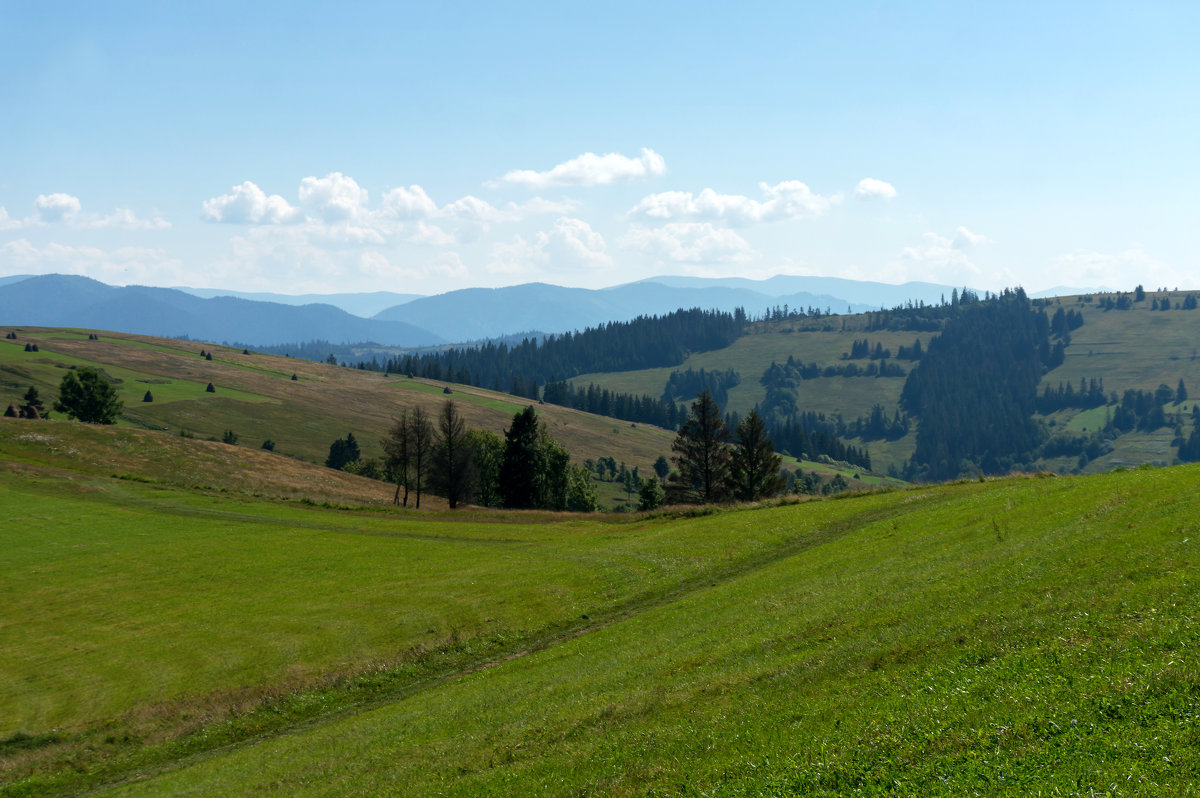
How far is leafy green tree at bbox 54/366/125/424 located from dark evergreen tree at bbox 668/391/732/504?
99.7m

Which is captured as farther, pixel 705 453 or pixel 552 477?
pixel 552 477

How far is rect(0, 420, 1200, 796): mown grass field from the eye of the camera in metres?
14.6

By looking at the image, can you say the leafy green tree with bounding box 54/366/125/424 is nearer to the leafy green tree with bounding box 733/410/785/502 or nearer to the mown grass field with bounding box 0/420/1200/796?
the mown grass field with bounding box 0/420/1200/796

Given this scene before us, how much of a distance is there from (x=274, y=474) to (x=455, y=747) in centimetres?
10629

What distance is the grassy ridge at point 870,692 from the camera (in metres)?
13.4

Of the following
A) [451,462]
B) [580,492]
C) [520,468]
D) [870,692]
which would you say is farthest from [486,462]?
[870,692]

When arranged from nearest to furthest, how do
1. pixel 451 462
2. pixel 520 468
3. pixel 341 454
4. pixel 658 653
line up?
pixel 658 653, pixel 451 462, pixel 520 468, pixel 341 454

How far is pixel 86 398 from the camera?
126m

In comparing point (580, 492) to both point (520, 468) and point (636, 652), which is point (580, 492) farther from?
point (636, 652)

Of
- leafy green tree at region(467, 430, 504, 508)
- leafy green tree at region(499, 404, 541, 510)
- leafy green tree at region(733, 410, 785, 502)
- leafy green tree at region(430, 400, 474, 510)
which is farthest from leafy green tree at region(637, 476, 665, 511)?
leafy green tree at region(430, 400, 474, 510)

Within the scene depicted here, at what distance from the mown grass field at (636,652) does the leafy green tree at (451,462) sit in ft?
118

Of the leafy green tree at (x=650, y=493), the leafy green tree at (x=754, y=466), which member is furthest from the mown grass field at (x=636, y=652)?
the leafy green tree at (x=650, y=493)

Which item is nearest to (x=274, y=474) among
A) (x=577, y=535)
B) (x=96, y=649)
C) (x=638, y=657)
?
(x=577, y=535)

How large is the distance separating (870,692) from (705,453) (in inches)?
2967
